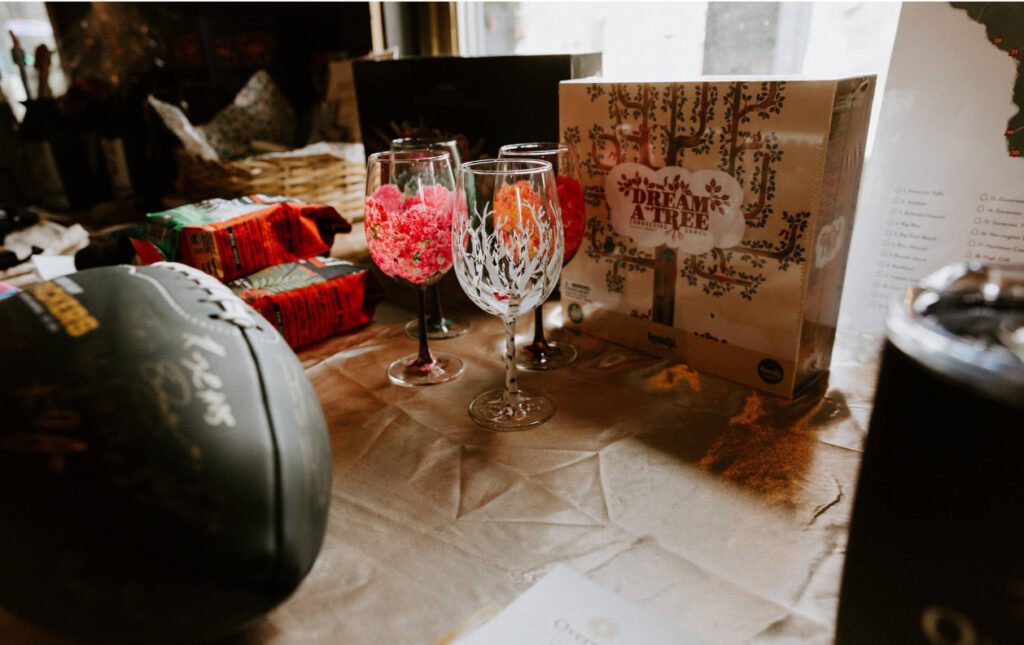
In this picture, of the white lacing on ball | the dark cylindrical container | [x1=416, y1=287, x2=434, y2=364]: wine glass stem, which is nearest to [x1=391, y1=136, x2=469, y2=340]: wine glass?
[x1=416, y1=287, x2=434, y2=364]: wine glass stem

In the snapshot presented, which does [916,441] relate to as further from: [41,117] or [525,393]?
[41,117]

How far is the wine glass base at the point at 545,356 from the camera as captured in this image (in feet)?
2.80

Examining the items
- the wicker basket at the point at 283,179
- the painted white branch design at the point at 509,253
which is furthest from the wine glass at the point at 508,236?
the wicker basket at the point at 283,179

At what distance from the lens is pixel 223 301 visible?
0.49m

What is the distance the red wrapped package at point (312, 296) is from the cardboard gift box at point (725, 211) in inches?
14.0

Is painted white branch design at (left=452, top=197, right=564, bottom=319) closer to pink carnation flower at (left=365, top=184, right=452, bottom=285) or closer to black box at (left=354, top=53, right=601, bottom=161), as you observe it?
pink carnation flower at (left=365, top=184, right=452, bottom=285)

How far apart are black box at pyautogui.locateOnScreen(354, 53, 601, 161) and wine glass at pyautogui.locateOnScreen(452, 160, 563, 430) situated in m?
0.38

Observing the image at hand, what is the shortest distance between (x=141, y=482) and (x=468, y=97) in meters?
0.89

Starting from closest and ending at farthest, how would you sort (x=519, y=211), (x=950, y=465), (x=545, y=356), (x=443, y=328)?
(x=950, y=465)
(x=519, y=211)
(x=545, y=356)
(x=443, y=328)

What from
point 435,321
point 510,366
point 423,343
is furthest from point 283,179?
point 510,366

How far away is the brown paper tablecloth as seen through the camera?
0.47m

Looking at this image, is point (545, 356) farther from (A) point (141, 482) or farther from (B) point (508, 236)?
(A) point (141, 482)

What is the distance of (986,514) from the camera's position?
309 millimetres

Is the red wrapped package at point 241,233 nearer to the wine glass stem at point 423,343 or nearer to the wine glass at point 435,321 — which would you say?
the wine glass at point 435,321
